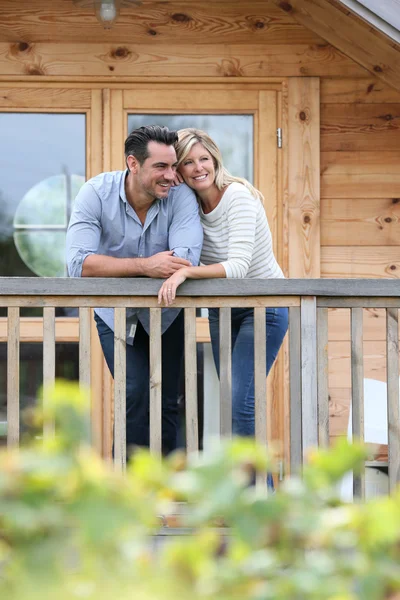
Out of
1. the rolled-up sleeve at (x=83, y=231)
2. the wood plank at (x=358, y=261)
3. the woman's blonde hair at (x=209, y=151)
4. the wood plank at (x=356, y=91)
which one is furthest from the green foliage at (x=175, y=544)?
the wood plank at (x=356, y=91)

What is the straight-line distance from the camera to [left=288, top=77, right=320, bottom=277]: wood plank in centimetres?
481

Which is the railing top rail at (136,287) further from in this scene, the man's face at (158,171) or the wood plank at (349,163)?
the wood plank at (349,163)

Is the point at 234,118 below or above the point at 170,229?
above

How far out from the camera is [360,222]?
16.0 ft

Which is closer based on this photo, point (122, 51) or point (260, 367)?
point (260, 367)

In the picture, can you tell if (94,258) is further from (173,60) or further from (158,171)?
(173,60)

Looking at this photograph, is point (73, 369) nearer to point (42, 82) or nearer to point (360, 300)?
point (42, 82)

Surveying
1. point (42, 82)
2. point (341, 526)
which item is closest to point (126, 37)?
point (42, 82)

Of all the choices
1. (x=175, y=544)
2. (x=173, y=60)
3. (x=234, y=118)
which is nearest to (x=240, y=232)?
(x=234, y=118)

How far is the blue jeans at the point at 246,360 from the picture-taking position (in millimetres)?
3486

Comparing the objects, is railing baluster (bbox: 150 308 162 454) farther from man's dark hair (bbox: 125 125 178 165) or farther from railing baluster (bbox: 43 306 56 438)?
man's dark hair (bbox: 125 125 178 165)

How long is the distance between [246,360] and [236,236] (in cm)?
48

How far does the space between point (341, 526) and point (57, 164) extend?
13.8 ft

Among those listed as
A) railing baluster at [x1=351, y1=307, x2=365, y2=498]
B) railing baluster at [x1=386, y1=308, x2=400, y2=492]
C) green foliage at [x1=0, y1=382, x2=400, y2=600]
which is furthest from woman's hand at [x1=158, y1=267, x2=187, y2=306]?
green foliage at [x1=0, y1=382, x2=400, y2=600]
